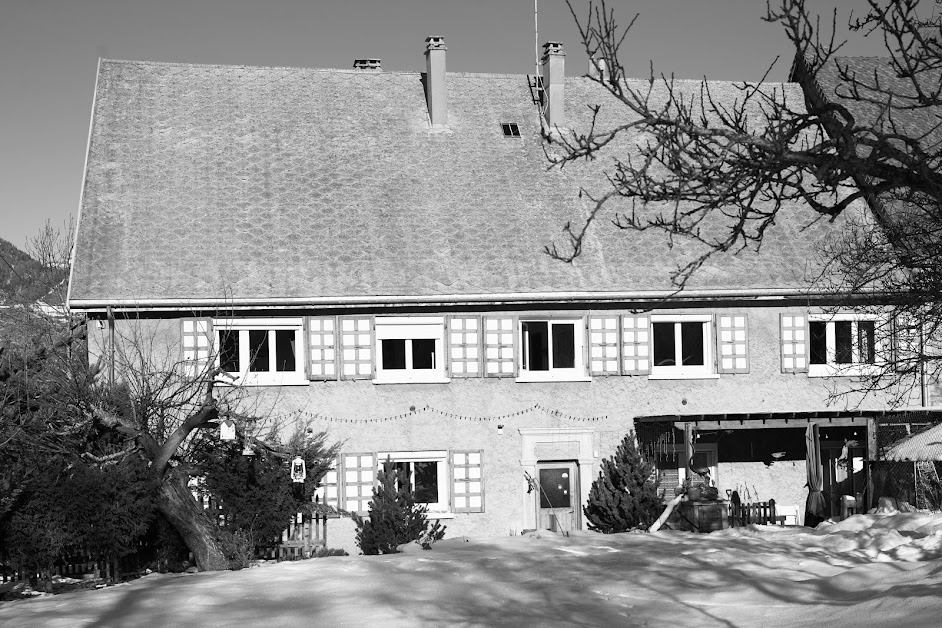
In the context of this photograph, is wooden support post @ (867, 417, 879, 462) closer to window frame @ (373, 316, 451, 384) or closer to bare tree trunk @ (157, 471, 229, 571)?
window frame @ (373, 316, 451, 384)

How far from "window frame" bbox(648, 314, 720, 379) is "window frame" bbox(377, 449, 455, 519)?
428 centimetres

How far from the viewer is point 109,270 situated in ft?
65.5

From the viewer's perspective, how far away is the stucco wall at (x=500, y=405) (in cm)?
2011

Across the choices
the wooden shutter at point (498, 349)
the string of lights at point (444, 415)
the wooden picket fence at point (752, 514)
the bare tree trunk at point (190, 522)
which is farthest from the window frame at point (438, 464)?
the wooden picket fence at point (752, 514)

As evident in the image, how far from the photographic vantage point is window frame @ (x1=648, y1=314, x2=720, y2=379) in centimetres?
2128

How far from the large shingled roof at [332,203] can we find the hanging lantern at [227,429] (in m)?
3.62

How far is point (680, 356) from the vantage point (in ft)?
70.8

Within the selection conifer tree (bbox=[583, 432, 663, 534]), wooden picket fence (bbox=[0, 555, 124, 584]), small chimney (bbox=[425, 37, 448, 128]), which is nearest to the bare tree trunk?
wooden picket fence (bbox=[0, 555, 124, 584])

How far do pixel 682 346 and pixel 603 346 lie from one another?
1.73m

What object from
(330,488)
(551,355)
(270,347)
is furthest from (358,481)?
(551,355)

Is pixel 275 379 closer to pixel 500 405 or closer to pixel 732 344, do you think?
pixel 500 405

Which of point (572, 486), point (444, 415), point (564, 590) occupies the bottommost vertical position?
point (564, 590)

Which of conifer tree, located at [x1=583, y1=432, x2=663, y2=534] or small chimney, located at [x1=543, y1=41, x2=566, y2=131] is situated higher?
small chimney, located at [x1=543, y1=41, x2=566, y2=131]

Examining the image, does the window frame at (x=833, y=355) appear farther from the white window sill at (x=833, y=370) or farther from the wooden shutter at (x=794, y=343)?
the wooden shutter at (x=794, y=343)
